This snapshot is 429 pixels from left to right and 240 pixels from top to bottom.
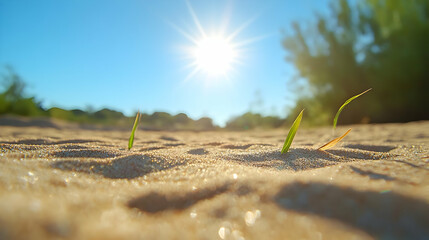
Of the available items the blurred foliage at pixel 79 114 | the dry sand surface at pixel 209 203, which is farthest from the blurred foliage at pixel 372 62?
the dry sand surface at pixel 209 203

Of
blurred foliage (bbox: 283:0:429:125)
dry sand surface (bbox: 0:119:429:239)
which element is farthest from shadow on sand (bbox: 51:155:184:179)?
blurred foliage (bbox: 283:0:429:125)

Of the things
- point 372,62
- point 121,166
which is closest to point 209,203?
point 121,166

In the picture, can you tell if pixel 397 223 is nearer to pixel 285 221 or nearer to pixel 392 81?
pixel 285 221

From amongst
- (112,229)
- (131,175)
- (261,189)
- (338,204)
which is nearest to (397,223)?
(338,204)

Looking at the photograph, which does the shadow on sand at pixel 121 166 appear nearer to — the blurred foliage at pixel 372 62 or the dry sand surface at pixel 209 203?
the dry sand surface at pixel 209 203

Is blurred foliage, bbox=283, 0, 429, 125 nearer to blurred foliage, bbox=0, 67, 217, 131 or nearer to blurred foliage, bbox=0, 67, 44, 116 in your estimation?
blurred foliage, bbox=0, 67, 217, 131

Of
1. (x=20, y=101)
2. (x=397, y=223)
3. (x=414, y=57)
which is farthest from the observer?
(x=20, y=101)

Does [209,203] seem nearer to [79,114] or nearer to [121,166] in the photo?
[121,166]
